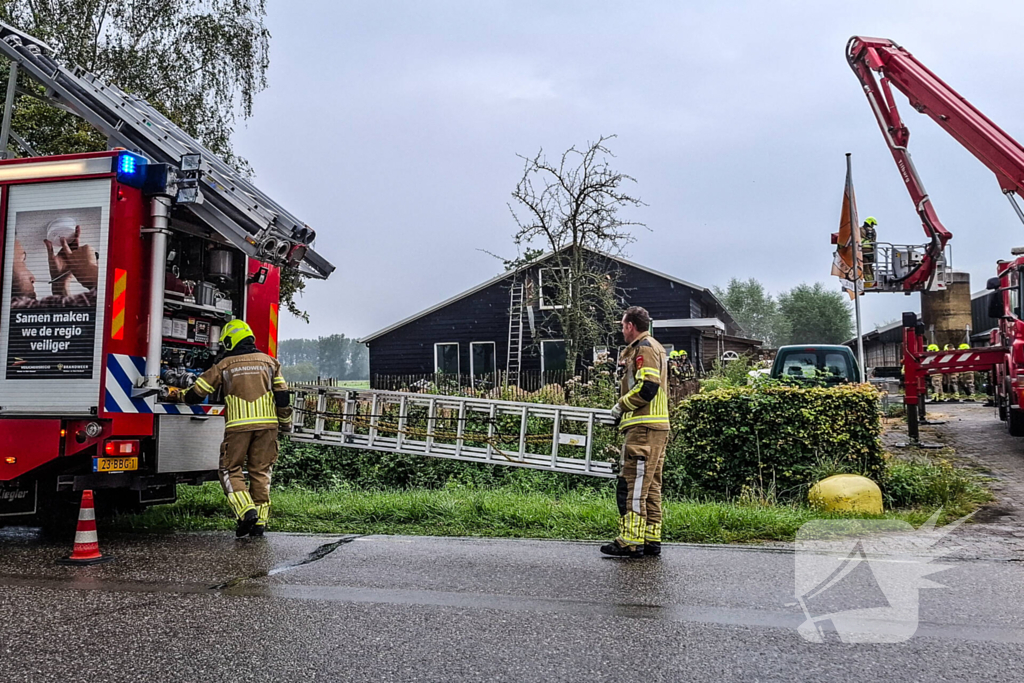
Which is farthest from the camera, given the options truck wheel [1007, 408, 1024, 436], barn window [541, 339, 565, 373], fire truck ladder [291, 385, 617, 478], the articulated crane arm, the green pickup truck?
barn window [541, 339, 565, 373]

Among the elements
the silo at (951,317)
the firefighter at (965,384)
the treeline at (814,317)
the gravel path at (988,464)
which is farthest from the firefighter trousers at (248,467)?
the treeline at (814,317)

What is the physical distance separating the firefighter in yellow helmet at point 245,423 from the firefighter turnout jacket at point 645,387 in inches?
123

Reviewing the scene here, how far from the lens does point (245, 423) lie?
24.9ft

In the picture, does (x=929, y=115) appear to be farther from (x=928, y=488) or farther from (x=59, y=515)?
(x=59, y=515)

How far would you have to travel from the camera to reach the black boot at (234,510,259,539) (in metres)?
7.41

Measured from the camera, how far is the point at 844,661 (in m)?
4.04

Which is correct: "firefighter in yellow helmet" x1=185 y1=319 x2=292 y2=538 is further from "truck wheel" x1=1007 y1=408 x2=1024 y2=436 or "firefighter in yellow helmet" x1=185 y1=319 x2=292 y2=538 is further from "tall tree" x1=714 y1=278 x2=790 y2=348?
"tall tree" x1=714 y1=278 x2=790 y2=348

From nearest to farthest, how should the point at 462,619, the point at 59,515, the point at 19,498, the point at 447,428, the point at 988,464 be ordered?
the point at 462,619 < the point at 19,498 < the point at 59,515 < the point at 447,428 < the point at 988,464

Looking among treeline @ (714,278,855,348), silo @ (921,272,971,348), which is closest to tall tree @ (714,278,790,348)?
treeline @ (714,278,855,348)

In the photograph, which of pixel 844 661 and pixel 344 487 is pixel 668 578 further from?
pixel 344 487

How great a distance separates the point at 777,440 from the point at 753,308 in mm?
108091

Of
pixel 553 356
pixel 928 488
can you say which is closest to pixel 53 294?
pixel 928 488

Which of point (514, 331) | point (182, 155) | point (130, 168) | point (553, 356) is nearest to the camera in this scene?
point (130, 168)

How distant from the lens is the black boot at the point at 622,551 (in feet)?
21.1
